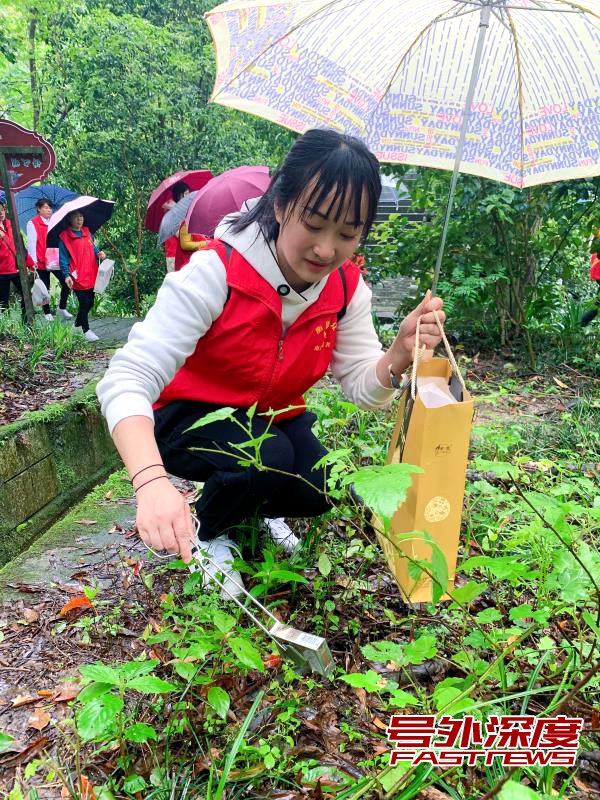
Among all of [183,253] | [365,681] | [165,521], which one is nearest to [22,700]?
[165,521]

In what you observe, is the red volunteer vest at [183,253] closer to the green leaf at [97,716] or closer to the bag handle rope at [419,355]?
the bag handle rope at [419,355]

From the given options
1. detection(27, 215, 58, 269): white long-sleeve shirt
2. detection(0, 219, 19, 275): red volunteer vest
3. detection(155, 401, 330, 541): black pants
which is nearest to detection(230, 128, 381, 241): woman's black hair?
detection(155, 401, 330, 541): black pants

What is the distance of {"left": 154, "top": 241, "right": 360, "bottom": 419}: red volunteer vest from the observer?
5.89 ft

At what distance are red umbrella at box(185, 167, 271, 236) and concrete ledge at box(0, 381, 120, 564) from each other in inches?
79.5

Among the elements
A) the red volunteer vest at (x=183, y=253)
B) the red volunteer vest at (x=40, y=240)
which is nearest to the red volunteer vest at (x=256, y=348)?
the red volunteer vest at (x=183, y=253)

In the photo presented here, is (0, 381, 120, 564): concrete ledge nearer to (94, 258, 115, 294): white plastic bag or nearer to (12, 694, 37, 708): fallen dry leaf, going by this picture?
(12, 694, 37, 708): fallen dry leaf

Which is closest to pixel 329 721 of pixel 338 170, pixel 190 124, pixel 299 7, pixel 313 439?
pixel 313 439

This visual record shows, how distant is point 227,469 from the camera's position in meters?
1.95

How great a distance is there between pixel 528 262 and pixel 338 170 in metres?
4.31

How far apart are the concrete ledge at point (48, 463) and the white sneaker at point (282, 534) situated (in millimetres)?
1395

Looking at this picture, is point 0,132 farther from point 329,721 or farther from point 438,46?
point 329,721

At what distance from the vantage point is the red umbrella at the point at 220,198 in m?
5.10

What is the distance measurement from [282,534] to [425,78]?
1.90 m

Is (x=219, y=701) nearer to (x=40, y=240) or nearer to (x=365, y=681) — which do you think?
(x=365, y=681)
